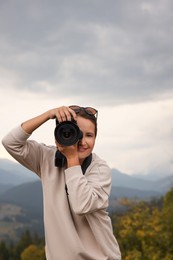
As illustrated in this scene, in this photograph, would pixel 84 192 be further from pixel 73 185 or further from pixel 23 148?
pixel 23 148

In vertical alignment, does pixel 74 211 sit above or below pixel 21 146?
below

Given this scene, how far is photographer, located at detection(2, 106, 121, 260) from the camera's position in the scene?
245 centimetres

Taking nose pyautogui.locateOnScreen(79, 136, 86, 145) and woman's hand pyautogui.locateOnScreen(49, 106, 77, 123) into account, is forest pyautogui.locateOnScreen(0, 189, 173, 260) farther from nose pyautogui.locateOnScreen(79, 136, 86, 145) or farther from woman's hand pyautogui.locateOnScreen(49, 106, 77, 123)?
woman's hand pyautogui.locateOnScreen(49, 106, 77, 123)

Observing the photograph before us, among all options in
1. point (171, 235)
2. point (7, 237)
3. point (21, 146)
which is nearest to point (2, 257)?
point (171, 235)

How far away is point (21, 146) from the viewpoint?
2.71 m

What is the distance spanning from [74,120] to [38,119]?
0.27m

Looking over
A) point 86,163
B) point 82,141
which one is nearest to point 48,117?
point 82,141

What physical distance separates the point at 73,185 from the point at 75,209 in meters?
0.14

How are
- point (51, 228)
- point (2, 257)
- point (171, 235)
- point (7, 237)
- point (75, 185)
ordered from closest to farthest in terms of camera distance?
point (75, 185) < point (51, 228) < point (171, 235) < point (2, 257) < point (7, 237)

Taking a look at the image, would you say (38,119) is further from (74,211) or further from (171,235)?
(171,235)

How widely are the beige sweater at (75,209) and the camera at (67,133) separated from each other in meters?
0.16

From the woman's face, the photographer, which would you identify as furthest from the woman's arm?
the woman's face

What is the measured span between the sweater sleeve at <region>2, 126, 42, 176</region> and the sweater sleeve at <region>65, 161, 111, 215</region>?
1.21ft

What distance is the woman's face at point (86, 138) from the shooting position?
8.48 ft
